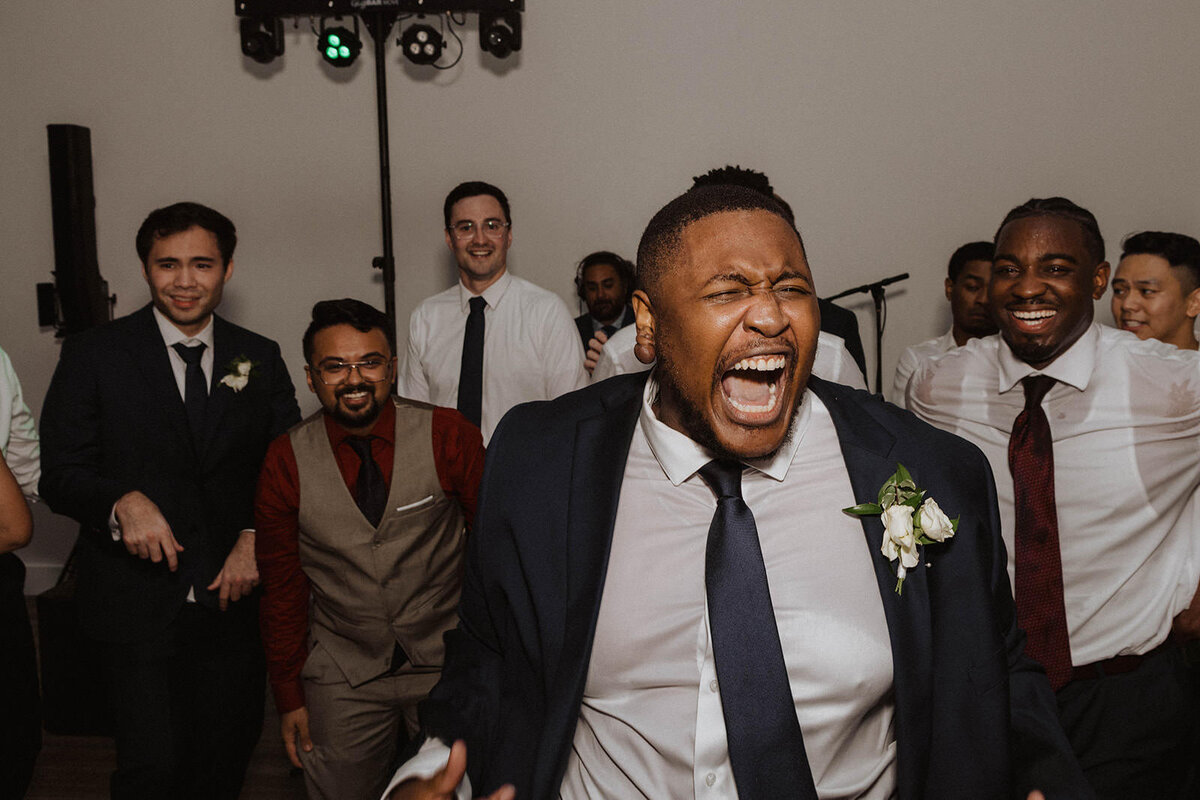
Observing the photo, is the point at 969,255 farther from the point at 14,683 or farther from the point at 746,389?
the point at 14,683

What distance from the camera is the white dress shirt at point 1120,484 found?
2.04m

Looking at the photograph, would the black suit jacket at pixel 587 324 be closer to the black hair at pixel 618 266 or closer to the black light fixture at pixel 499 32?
the black hair at pixel 618 266

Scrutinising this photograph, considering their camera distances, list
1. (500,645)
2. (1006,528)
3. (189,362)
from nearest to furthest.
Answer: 1. (500,645)
2. (1006,528)
3. (189,362)

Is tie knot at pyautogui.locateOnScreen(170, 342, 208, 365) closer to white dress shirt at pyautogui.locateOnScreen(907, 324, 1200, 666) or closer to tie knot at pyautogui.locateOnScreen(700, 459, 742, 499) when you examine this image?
tie knot at pyautogui.locateOnScreen(700, 459, 742, 499)

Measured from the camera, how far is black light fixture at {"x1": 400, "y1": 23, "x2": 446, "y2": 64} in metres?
4.79

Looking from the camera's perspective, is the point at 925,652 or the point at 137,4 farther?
the point at 137,4

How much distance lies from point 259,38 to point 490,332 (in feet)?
7.86

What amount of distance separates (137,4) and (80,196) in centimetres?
113

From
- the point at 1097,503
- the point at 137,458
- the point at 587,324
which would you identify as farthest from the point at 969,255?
the point at 137,458

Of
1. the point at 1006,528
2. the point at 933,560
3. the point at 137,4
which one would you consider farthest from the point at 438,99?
the point at 933,560

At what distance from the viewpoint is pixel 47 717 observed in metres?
3.58

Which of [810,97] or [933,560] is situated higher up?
[810,97]

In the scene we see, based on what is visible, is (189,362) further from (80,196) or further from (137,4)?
(137,4)

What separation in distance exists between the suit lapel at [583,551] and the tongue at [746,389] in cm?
17
